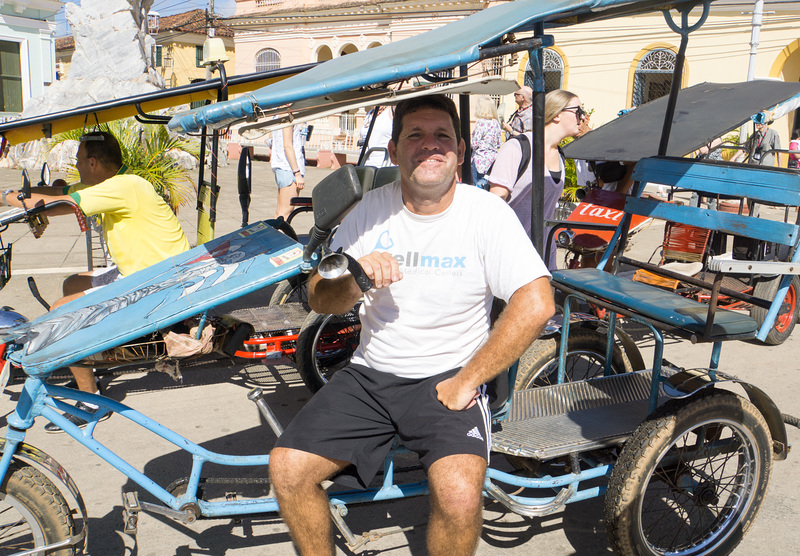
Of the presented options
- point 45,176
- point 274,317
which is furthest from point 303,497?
point 45,176

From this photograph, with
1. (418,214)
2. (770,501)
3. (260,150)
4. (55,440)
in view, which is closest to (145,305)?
(418,214)

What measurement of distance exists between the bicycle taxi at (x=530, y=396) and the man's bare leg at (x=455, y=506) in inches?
13.2

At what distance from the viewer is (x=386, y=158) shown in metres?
6.11

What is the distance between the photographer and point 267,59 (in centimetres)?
3450

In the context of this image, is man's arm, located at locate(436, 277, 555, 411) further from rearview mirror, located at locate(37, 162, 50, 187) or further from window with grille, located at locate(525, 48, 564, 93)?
window with grille, located at locate(525, 48, 564, 93)

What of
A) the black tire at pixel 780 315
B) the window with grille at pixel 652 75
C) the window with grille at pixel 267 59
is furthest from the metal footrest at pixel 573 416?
the window with grille at pixel 267 59

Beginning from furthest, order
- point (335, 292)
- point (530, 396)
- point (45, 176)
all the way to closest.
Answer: point (45, 176) < point (530, 396) < point (335, 292)

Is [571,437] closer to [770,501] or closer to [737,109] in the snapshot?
[770,501]

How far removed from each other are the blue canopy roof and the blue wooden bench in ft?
3.40

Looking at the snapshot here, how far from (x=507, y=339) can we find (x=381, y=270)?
1.68 ft

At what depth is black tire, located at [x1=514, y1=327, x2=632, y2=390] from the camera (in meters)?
3.55

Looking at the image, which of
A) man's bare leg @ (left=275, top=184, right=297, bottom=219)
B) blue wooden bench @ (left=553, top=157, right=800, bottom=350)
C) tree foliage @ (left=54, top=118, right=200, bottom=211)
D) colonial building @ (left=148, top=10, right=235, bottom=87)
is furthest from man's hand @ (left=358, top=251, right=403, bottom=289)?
colonial building @ (left=148, top=10, right=235, bottom=87)

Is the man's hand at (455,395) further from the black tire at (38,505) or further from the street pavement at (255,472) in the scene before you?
the black tire at (38,505)

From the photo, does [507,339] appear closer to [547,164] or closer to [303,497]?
[303,497]
